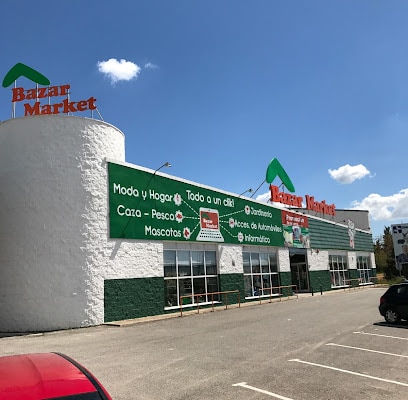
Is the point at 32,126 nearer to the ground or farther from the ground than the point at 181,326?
farther from the ground

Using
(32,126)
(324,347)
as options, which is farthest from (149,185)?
(324,347)

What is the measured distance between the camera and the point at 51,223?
1709cm

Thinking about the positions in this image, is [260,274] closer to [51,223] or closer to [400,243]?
[51,223]

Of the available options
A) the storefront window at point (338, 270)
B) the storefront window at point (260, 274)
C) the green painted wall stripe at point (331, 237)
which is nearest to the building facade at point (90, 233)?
the storefront window at point (260, 274)

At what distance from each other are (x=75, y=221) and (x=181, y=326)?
620 centimetres

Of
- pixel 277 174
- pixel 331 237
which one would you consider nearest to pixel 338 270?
pixel 331 237

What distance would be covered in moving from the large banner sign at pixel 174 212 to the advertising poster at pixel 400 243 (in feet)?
136

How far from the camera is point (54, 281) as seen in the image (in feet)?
54.6

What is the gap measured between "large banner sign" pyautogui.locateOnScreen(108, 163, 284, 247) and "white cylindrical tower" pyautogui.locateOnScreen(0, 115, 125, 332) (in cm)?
92

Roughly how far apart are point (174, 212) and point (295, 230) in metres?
15.8

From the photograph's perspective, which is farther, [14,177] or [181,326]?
[14,177]

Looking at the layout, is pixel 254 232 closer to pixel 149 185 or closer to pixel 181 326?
pixel 149 185

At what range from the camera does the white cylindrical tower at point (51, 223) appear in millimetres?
16578

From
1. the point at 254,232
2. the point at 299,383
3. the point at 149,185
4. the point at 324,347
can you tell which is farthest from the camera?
the point at 254,232
